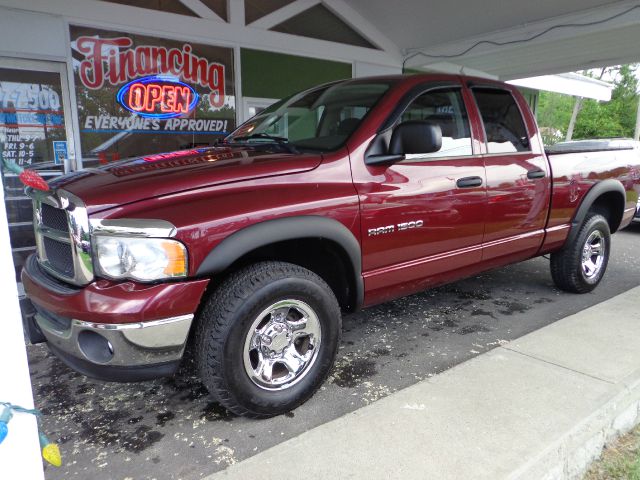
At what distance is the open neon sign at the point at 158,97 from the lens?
21.0 ft

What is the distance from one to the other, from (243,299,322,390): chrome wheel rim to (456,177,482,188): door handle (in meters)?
1.42

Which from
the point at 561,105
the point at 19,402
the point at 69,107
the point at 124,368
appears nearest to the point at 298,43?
the point at 69,107

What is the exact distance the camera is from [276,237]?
2.41 meters

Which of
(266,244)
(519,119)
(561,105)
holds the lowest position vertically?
(266,244)

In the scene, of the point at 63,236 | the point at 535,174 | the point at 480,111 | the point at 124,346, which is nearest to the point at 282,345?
the point at 124,346

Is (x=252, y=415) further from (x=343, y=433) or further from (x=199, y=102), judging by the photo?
(x=199, y=102)

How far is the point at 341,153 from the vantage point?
2.78 meters

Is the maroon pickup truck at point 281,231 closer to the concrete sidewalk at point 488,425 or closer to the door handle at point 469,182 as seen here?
the door handle at point 469,182

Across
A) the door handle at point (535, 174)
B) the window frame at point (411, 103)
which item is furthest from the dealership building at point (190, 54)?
the door handle at point (535, 174)

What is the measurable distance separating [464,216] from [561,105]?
54922 millimetres

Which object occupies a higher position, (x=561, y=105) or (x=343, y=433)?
(x=561, y=105)

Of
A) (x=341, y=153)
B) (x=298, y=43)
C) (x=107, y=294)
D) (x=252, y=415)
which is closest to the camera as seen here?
(x=107, y=294)

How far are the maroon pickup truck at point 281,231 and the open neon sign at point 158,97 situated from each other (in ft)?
10.9

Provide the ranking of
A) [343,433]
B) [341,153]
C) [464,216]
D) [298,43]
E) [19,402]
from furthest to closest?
[298,43] < [464,216] < [341,153] < [343,433] < [19,402]
